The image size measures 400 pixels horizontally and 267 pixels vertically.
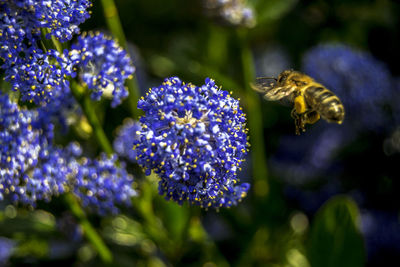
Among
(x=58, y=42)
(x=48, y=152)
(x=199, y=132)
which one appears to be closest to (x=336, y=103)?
(x=199, y=132)

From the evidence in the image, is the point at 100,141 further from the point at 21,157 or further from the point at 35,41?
the point at 35,41

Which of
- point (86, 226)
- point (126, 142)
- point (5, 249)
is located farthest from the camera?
point (5, 249)

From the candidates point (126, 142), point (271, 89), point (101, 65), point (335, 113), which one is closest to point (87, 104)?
point (101, 65)

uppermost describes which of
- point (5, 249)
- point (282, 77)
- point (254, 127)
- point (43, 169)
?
point (254, 127)

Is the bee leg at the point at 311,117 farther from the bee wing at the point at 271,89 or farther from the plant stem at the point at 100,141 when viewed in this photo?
the plant stem at the point at 100,141

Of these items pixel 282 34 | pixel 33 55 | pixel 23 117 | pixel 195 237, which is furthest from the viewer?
pixel 282 34

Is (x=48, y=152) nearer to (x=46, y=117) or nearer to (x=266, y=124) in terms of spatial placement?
(x=46, y=117)

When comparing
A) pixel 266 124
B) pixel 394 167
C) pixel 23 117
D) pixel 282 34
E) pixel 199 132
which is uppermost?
pixel 282 34
